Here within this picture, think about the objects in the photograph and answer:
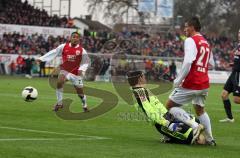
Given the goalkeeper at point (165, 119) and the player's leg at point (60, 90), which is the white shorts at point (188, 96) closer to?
the goalkeeper at point (165, 119)

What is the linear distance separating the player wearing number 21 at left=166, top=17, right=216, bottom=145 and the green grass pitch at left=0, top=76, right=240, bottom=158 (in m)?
0.78

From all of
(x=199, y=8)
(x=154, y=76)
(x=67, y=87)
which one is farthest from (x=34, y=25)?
(x=199, y=8)

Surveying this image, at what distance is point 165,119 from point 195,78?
3.08 ft

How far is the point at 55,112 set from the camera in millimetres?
20141

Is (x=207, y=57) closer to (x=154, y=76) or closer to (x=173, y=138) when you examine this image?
(x=173, y=138)

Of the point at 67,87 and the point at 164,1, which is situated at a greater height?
the point at 164,1

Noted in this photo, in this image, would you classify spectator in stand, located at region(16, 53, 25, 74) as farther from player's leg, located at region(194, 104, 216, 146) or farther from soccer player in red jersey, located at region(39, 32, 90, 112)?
player's leg, located at region(194, 104, 216, 146)

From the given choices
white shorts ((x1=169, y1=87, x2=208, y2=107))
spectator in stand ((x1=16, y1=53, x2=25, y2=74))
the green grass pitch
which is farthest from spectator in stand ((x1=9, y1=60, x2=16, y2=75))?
white shorts ((x1=169, y1=87, x2=208, y2=107))

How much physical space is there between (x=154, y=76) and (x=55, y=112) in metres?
31.0

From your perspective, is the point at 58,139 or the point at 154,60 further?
the point at 154,60

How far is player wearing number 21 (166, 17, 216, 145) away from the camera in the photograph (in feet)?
40.9

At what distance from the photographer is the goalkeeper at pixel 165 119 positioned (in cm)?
1248

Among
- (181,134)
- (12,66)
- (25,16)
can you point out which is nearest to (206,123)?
(181,134)

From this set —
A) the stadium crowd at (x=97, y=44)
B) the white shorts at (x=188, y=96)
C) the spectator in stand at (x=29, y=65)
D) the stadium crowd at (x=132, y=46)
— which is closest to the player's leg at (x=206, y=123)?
the white shorts at (x=188, y=96)
